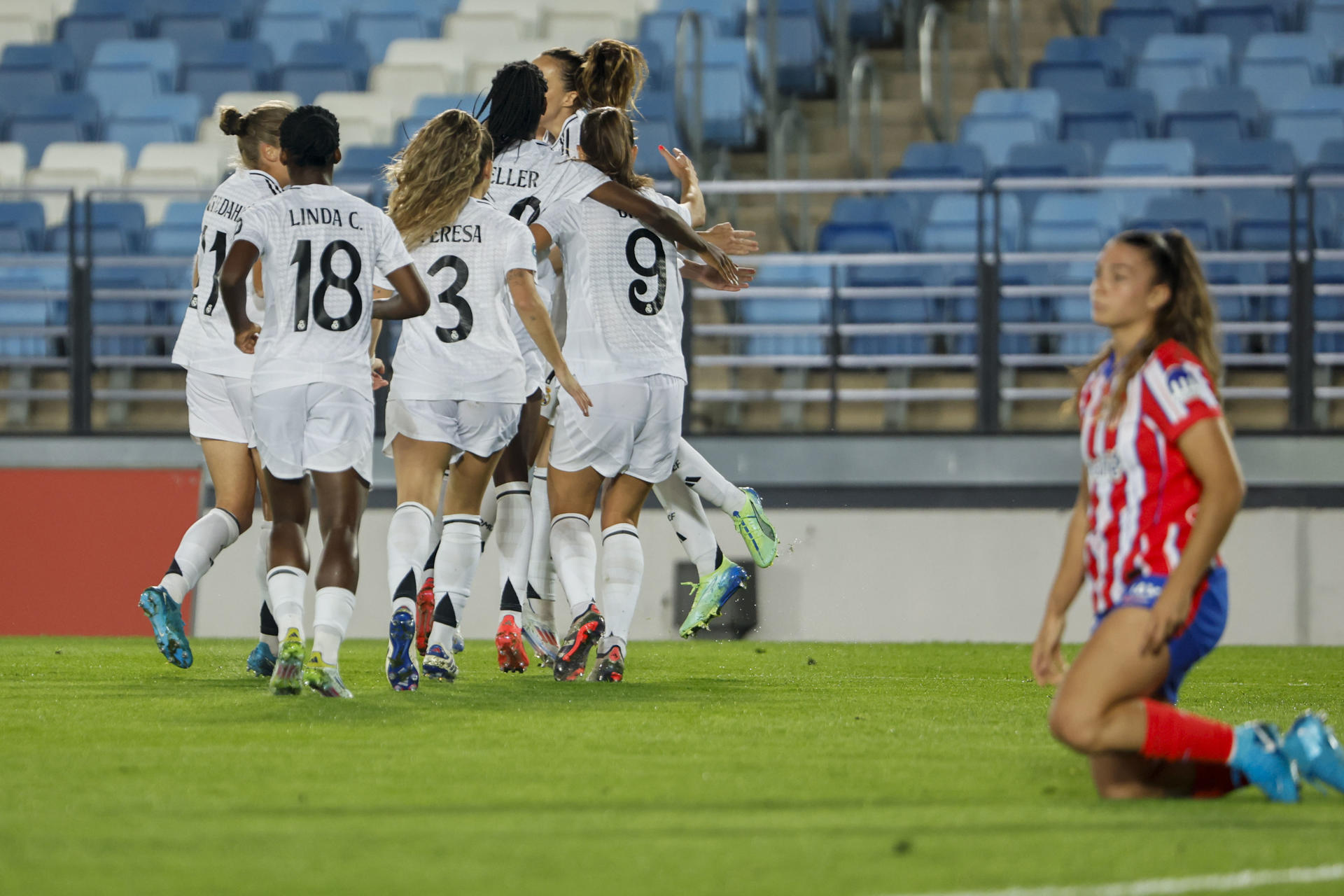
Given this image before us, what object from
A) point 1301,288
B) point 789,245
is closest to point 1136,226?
point 1301,288

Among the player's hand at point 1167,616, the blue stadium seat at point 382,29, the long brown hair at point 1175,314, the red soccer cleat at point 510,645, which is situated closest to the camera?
the player's hand at point 1167,616

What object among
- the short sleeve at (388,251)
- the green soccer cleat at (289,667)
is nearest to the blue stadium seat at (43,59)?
the short sleeve at (388,251)

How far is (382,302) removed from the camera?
5309 mm

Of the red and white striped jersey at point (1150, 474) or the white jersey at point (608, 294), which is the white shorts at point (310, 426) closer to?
the white jersey at point (608, 294)

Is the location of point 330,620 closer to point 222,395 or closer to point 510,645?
point 510,645

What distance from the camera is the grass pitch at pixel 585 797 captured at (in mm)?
2871

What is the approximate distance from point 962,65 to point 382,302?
8.84m

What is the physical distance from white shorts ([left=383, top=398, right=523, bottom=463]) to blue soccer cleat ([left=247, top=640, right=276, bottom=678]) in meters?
0.94

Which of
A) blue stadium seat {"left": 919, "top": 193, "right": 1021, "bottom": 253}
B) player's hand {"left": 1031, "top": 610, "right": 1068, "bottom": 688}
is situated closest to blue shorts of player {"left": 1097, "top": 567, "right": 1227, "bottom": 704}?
player's hand {"left": 1031, "top": 610, "right": 1068, "bottom": 688}

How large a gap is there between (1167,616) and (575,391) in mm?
2594

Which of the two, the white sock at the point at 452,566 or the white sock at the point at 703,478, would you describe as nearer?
the white sock at the point at 452,566

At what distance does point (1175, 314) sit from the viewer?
380 cm

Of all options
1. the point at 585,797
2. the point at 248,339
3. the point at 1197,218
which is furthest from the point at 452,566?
the point at 1197,218

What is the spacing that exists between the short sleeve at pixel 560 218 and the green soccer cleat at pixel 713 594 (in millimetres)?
1353
